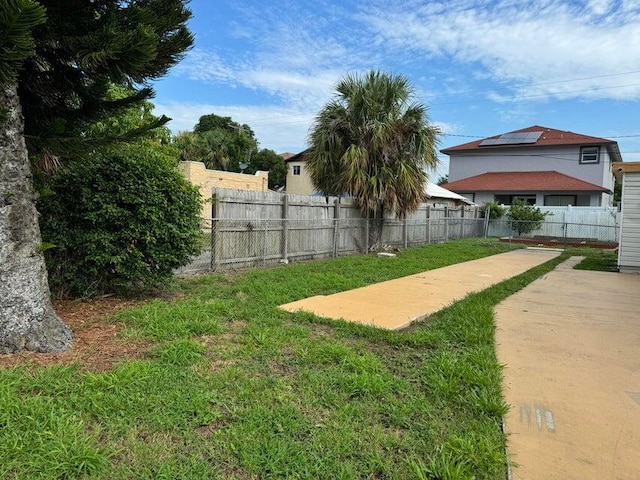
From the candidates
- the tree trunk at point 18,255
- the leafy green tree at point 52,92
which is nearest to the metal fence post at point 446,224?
the leafy green tree at point 52,92

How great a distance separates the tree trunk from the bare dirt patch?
0.14m

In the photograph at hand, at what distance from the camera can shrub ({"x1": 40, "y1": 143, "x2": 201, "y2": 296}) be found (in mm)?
5367

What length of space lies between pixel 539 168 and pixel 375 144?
21.0 meters

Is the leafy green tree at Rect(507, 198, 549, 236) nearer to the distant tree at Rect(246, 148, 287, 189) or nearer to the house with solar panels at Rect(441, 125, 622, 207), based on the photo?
the house with solar panels at Rect(441, 125, 622, 207)

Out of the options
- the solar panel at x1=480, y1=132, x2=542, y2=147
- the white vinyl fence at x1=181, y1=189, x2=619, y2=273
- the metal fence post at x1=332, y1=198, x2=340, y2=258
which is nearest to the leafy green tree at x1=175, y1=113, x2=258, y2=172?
the solar panel at x1=480, y1=132, x2=542, y2=147

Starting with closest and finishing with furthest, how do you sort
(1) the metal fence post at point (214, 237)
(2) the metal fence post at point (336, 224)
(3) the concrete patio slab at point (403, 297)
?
1. (3) the concrete patio slab at point (403, 297)
2. (1) the metal fence post at point (214, 237)
3. (2) the metal fence post at point (336, 224)

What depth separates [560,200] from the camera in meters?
27.9

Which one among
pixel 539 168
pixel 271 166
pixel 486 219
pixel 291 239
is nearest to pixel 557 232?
pixel 486 219

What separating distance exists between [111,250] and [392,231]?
36.3ft

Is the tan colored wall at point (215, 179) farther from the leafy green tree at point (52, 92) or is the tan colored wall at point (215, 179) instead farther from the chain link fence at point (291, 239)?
the leafy green tree at point (52, 92)

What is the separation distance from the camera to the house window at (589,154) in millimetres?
27470

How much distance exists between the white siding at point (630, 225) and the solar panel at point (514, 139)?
20.6 metres

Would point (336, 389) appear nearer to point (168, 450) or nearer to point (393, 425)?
point (393, 425)

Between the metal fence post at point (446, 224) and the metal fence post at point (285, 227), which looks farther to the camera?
the metal fence post at point (446, 224)
